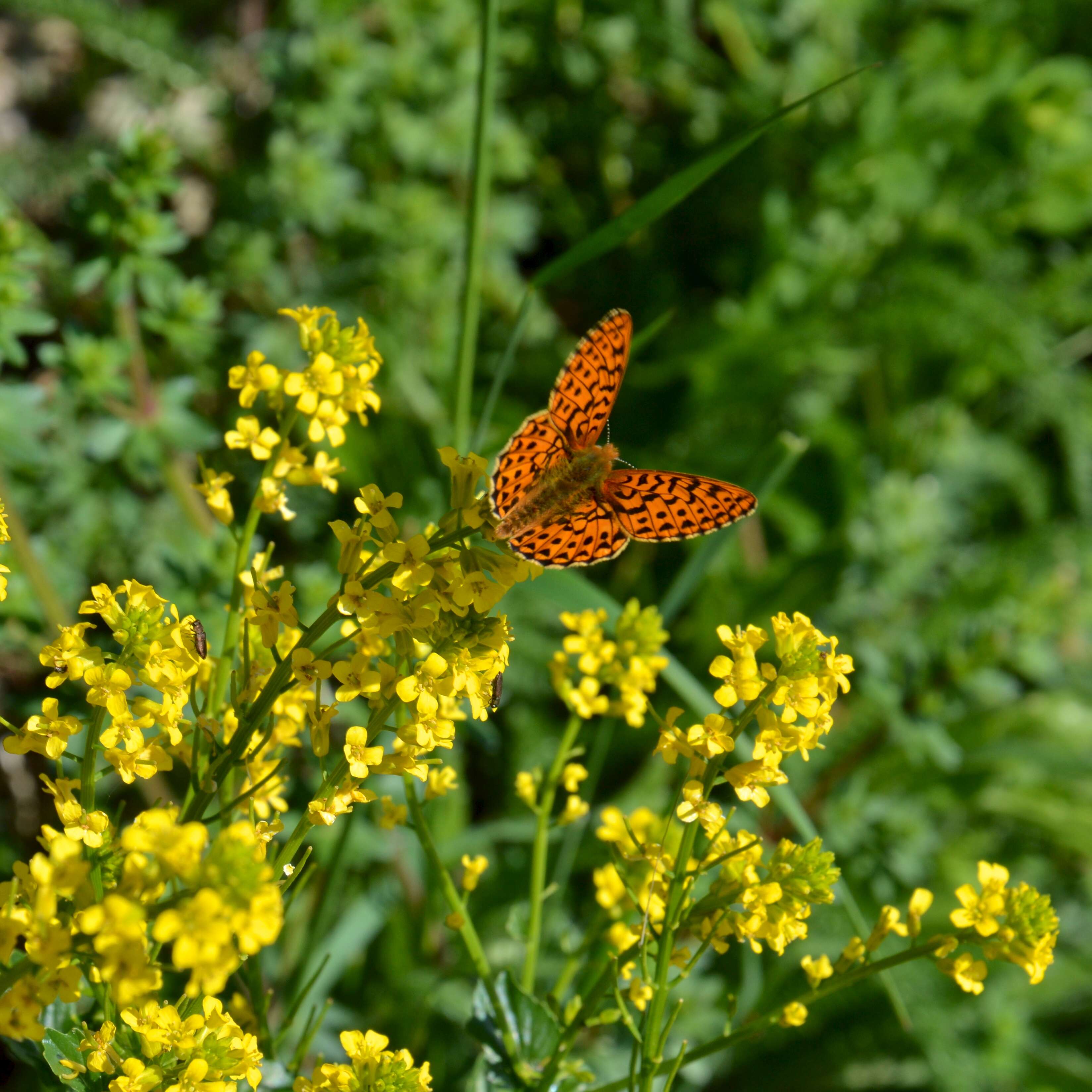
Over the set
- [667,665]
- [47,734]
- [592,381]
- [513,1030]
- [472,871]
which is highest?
[592,381]

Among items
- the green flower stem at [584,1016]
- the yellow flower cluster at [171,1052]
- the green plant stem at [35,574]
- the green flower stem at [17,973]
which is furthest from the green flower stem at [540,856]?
the green plant stem at [35,574]

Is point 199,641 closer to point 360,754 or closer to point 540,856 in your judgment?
point 360,754

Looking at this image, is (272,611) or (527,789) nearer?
(272,611)

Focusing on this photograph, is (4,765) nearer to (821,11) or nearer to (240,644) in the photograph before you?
(240,644)

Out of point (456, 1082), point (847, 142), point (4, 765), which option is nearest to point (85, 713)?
point (4, 765)

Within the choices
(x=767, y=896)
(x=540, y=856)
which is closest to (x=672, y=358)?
(x=540, y=856)

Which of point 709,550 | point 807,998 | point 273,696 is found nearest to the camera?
point 273,696

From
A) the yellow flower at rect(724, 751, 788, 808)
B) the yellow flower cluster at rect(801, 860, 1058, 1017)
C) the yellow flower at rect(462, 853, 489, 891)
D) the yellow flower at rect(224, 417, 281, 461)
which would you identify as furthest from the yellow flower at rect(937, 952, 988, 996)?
the yellow flower at rect(224, 417, 281, 461)

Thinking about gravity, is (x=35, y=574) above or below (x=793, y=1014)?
above
